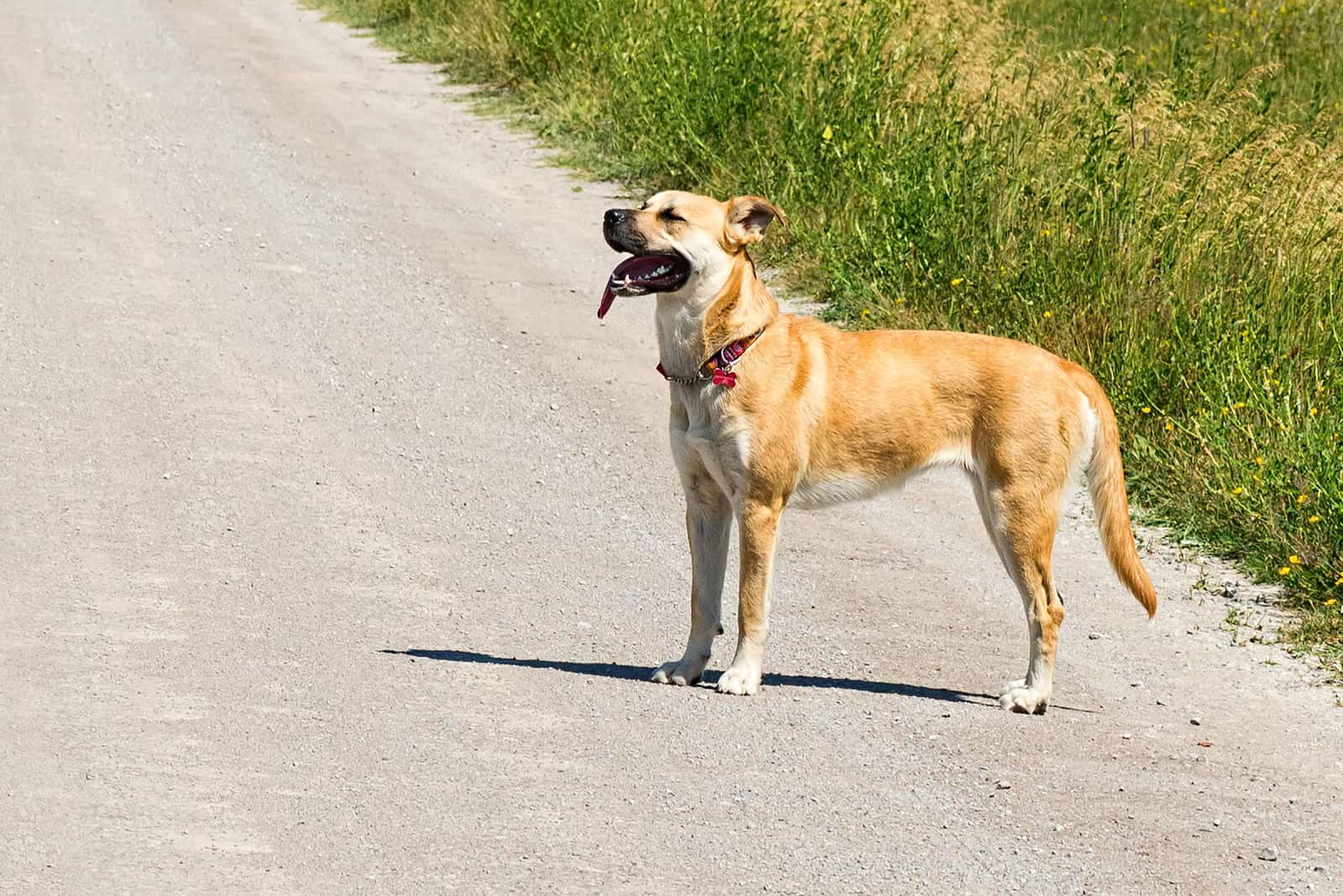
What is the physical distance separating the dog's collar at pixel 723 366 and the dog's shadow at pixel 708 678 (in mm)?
1005

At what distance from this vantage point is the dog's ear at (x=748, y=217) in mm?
6113

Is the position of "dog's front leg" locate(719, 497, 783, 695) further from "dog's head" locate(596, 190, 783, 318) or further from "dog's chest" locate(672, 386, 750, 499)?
"dog's head" locate(596, 190, 783, 318)

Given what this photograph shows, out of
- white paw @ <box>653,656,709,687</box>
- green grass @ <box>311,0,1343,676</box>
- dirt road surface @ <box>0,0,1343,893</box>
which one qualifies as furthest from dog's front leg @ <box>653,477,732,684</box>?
green grass @ <box>311,0,1343,676</box>

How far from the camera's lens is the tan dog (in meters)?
6.15

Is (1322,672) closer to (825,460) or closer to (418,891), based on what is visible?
(825,460)

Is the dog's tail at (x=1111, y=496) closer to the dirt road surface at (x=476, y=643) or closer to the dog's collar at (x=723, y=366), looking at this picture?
the dirt road surface at (x=476, y=643)

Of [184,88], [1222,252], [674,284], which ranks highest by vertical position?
[674,284]

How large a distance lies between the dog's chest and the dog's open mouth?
0.34 metres

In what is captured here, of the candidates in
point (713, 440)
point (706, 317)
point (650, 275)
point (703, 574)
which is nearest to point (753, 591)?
point (703, 574)

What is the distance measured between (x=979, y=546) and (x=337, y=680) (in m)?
3.06

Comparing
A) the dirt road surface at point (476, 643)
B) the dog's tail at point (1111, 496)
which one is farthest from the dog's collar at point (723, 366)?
the dog's tail at point (1111, 496)

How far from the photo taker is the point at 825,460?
630cm

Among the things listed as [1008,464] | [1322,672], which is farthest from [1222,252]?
[1008,464]

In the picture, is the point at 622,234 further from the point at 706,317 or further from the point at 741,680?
the point at 741,680
